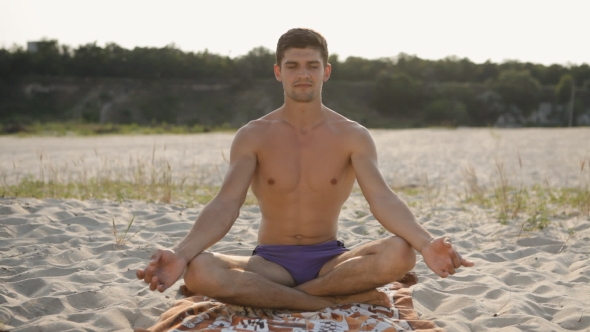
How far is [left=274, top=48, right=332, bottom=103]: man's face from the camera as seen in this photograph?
3.45 m

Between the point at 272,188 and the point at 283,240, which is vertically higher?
the point at 272,188

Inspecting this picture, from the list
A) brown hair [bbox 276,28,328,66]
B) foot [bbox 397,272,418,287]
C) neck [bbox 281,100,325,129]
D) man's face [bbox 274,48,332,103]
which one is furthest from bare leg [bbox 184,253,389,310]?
brown hair [bbox 276,28,328,66]

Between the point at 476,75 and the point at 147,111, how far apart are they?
127 ft

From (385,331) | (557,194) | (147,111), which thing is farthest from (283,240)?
(147,111)

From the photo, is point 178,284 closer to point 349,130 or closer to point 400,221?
point 349,130

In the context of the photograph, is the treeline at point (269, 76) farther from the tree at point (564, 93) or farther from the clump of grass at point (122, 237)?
the clump of grass at point (122, 237)

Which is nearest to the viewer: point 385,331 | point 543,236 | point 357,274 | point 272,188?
point 385,331

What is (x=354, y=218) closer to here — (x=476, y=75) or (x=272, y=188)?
(x=272, y=188)

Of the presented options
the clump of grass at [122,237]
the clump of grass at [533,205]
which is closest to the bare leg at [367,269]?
the clump of grass at [122,237]

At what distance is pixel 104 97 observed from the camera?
4881 centimetres

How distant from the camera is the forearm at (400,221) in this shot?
3.06 m

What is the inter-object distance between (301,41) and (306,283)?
1.31 m

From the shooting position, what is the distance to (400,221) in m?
3.19

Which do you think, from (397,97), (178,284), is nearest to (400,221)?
(178,284)
